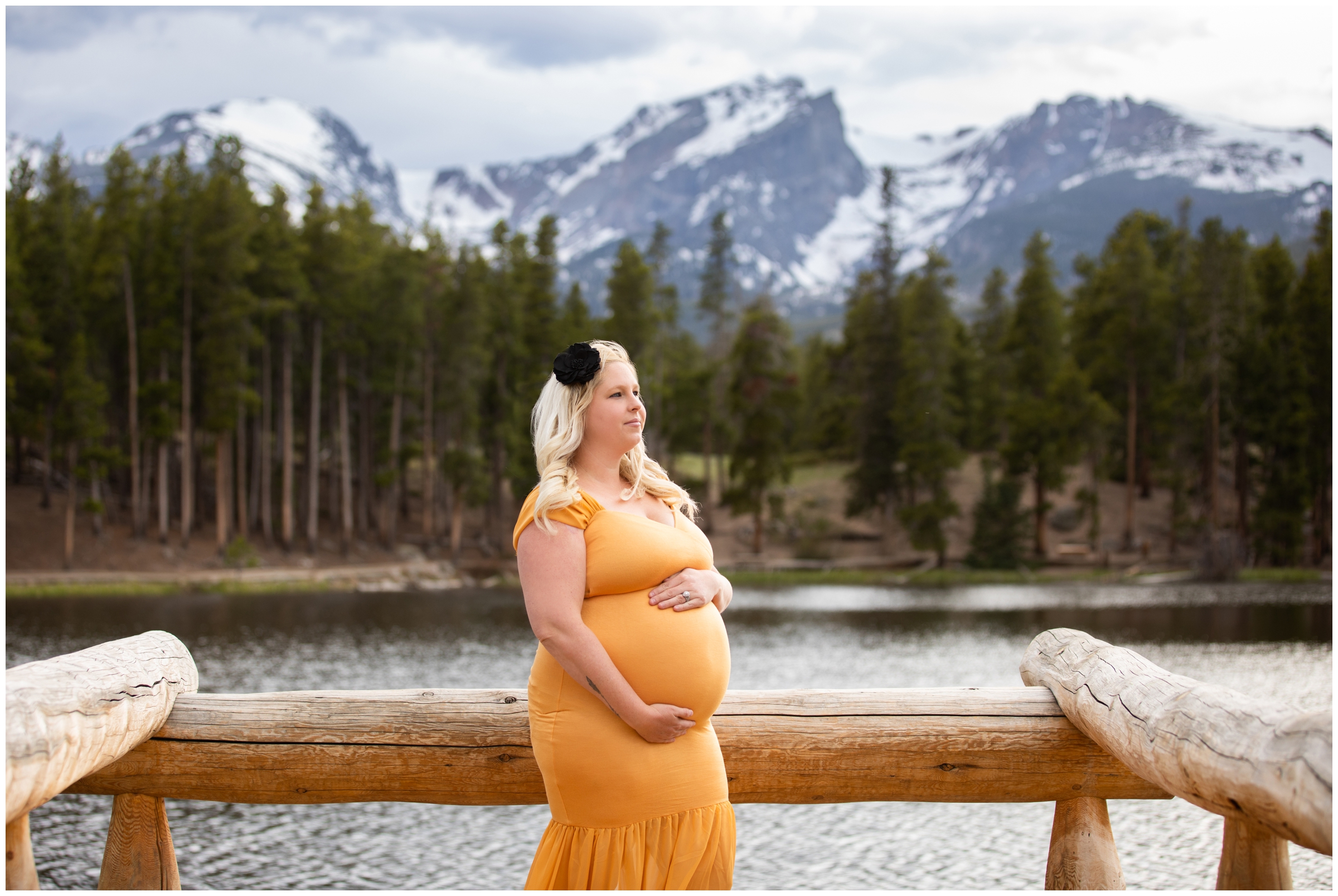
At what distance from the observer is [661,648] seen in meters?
2.80

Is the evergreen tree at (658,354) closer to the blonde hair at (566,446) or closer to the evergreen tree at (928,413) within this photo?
the evergreen tree at (928,413)

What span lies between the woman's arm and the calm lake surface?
3469mm

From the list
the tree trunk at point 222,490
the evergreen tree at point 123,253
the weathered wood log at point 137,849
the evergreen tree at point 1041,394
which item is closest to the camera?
the weathered wood log at point 137,849

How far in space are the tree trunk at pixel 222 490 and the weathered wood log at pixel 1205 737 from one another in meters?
32.9

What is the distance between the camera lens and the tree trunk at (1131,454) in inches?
1496

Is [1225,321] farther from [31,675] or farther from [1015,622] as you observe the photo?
[31,675]

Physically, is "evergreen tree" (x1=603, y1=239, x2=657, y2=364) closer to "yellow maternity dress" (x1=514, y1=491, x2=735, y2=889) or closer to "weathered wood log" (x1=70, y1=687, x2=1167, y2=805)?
"weathered wood log" (x1=70, y1=687, x2=1167, y2=805)

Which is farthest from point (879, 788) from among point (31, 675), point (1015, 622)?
point (1015, 622)

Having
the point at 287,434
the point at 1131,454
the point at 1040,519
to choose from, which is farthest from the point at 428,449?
the point at 1131,454

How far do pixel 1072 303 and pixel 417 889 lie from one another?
45.2 m

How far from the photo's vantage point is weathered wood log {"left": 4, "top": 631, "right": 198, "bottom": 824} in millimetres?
2500

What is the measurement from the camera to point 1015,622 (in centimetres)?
2253

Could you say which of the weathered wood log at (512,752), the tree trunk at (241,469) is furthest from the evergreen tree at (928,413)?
the weathered wood log at (512,752)

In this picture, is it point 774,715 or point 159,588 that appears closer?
point 774,715
